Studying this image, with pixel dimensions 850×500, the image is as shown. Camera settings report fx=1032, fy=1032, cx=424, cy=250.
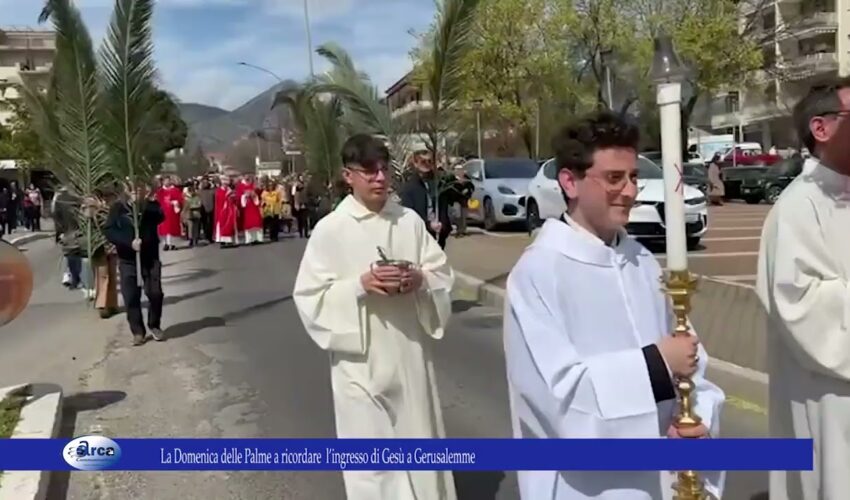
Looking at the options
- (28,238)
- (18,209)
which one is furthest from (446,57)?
(18,209)

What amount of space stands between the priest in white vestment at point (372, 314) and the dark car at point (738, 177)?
2921 centimetres

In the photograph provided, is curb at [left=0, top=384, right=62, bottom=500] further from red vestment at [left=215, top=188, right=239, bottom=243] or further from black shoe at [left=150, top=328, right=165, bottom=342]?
red vestment at [left=215, top=188, right=239, bottom=243]

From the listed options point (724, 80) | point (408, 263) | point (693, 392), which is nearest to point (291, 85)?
point (724, 80)

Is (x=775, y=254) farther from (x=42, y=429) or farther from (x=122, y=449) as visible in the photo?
(x=42, y=429)

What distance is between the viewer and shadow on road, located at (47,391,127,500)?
652 centimetres

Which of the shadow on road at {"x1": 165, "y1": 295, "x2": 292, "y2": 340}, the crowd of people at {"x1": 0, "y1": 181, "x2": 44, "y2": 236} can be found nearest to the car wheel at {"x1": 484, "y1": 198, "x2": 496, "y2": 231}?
the shadow on road at {"x1": 165, "y1": 295, "x2": 292, "y2": 340}

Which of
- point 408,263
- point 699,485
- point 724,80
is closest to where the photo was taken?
point 699,485

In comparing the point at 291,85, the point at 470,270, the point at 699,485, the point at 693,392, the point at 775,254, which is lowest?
the point at 470,270

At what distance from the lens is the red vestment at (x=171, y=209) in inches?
1090

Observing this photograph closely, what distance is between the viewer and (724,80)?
125 ft

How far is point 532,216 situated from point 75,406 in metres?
15.3

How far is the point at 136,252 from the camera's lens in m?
11.9

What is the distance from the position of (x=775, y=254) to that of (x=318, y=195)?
2339cm

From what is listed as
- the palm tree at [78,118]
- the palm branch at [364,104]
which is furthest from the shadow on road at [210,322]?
the palm branch at [364,104]
